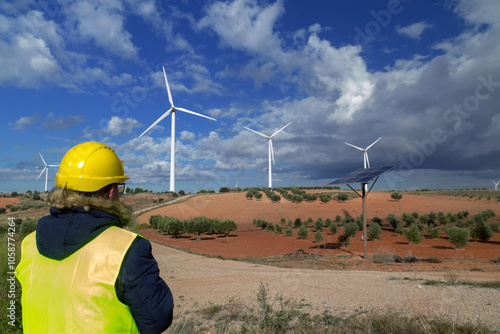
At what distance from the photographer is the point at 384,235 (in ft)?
91.6

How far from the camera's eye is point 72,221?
2.02 meters

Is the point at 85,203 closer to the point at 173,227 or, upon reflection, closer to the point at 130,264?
the point at 130,264

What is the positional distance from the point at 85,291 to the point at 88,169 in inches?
35.5

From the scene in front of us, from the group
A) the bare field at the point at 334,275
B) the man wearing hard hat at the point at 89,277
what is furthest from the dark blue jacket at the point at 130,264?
the bare field at the point at 334,275

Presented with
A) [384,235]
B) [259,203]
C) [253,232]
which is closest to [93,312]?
[384,235]

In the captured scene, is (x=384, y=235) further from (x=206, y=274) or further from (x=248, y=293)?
(x=248, y=293)

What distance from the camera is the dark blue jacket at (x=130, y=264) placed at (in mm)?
1922

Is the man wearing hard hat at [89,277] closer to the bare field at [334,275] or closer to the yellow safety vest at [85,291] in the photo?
the yellow safety vest at [85,291]

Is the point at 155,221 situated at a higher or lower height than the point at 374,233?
higher

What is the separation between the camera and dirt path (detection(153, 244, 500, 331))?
23.4 feet

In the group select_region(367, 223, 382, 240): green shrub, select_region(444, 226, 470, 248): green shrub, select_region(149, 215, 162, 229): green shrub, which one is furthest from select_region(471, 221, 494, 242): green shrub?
select_region(149, 215, 162, 229): green shrub

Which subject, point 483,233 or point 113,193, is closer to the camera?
point 113,193

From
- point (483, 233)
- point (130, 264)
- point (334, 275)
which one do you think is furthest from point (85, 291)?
point (483, 233)

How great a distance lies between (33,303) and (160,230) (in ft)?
105
